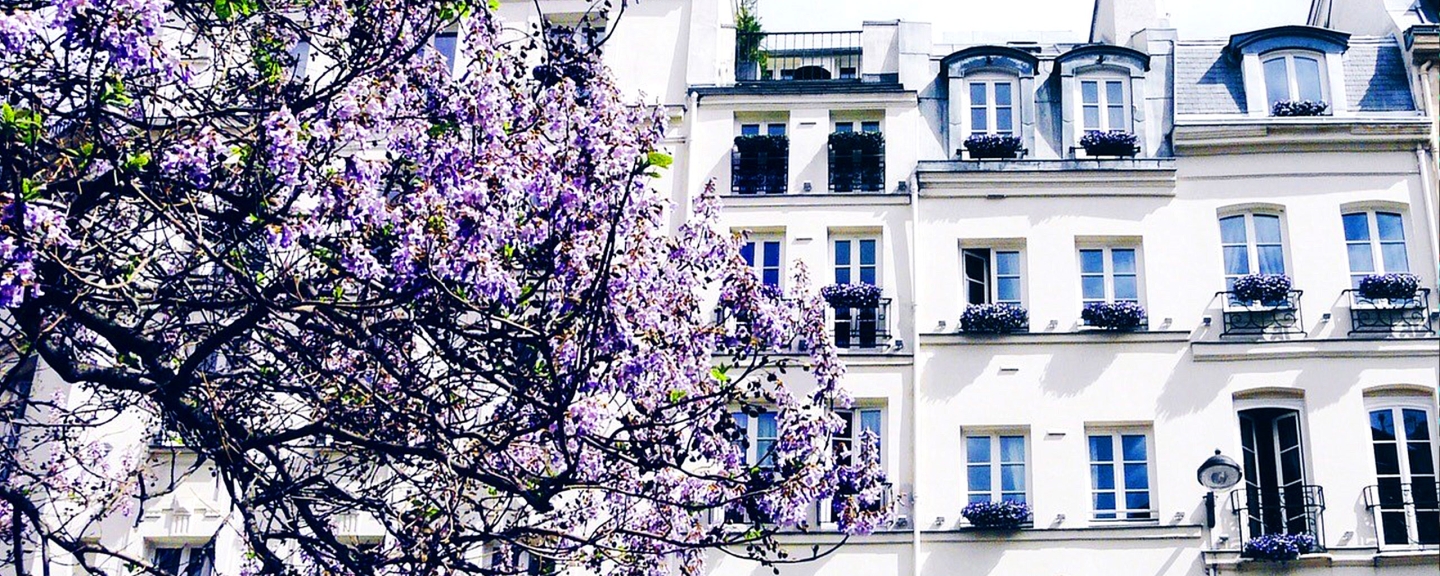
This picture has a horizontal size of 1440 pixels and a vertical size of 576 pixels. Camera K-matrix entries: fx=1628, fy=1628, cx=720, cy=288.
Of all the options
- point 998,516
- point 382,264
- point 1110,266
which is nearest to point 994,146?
point 1110,266

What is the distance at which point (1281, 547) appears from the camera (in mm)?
25969

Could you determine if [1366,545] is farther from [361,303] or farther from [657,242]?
[361,303]

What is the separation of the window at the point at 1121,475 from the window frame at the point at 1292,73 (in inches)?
272

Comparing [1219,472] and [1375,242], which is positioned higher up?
[1375,242]

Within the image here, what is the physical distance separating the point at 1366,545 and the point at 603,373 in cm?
1805

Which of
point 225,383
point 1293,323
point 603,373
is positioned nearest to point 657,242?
point 603,373

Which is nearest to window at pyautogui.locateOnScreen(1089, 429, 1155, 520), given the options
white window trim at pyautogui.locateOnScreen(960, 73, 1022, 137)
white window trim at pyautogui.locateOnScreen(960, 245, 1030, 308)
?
white window trim at pyautogui.locateOnScreen(960, 245, 1030, 308)

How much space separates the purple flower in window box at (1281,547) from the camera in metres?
25.9

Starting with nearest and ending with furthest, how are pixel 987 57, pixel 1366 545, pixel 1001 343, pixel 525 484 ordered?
pixel 525 484, pixel 1366 545, pixel 1001 343, pixel 987 57

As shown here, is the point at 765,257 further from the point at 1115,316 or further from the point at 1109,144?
the point at 1109,144

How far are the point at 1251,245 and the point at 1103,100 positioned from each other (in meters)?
3.83

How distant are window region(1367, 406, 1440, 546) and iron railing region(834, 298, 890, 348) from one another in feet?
27.2

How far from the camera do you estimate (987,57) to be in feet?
99.8

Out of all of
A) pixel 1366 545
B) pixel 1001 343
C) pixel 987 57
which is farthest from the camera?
pixel 987 57
